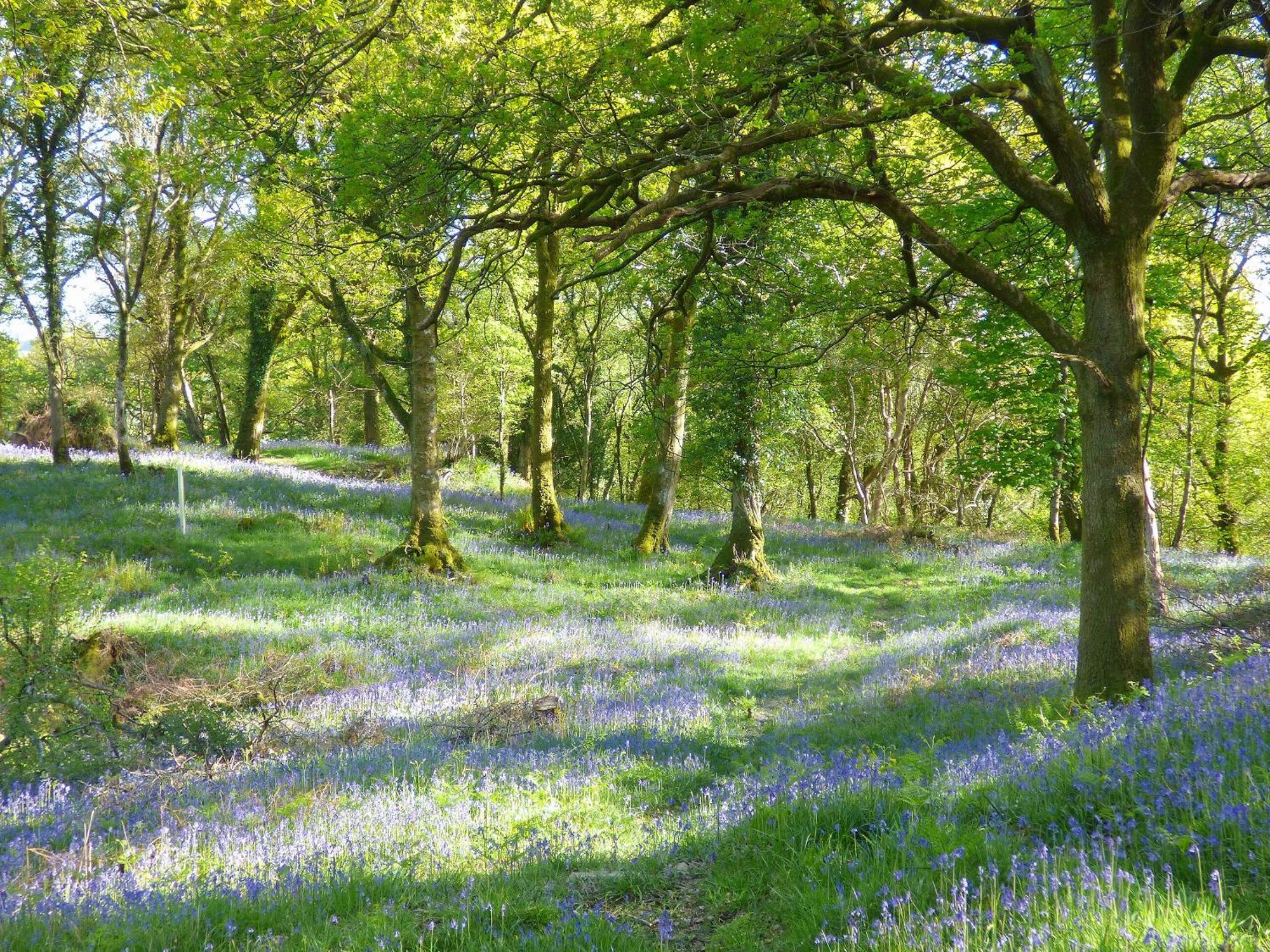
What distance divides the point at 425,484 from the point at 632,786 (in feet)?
30.5

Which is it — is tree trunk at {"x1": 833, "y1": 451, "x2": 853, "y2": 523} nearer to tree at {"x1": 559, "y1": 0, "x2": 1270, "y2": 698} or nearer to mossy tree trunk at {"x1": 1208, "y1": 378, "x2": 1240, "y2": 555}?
mossy tree trunk at {"x1": 1208, "y1": 378, "x2": 1240, "y2": 555}

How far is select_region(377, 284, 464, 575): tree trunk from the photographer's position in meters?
13.4

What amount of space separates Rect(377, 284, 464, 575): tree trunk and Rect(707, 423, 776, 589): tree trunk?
542 cm

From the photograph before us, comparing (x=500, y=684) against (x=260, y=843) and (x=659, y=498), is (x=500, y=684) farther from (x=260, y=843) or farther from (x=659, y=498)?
(x=659, y=498)

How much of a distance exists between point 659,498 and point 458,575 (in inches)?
216

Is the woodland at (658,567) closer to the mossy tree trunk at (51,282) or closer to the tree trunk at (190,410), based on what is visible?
the mossy tree trunk at (51,282)

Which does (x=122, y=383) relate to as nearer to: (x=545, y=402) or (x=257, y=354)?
(x=545, y=402)

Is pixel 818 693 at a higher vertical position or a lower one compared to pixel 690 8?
lower

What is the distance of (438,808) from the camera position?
4773mm

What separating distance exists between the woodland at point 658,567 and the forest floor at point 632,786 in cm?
4

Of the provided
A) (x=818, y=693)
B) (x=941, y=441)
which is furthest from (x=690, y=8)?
(x=941, y=441)

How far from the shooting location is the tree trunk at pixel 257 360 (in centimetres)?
2439

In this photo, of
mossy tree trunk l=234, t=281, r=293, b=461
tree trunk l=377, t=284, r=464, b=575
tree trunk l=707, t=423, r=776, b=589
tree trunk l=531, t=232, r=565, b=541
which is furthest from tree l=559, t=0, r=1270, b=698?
mossy tree trunk l=234, t=281, r=293, b=461

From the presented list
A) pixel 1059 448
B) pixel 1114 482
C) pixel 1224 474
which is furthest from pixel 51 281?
pixel 1224 474
